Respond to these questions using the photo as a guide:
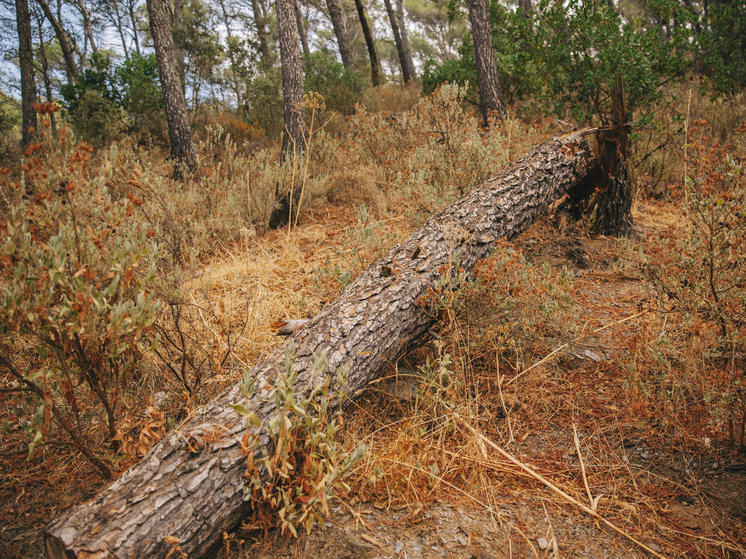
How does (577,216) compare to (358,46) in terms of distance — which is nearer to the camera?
(577,216)

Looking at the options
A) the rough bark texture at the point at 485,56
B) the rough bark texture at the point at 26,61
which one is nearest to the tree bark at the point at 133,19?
the rough bark texture at the point at 26,61

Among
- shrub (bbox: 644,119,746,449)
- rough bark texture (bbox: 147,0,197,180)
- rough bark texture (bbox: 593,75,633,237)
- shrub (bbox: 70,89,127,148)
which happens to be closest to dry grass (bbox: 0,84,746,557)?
shrub (bbox: 644,119,746,449)

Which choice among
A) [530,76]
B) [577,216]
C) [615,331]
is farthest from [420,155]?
[530,76]

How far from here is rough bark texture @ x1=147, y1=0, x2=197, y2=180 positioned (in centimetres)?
621

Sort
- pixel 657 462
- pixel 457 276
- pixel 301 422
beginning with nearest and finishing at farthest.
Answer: pixel 301 422 → pixel 657 462 → pixel 457 276

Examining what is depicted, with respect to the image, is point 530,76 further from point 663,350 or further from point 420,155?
point 663,350

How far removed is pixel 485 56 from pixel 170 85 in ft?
17.1

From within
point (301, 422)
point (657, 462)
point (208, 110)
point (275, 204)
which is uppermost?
point (208, 110)

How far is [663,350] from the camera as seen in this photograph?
83.8 inches

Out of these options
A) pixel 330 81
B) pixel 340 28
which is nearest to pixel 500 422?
pixel 330 81

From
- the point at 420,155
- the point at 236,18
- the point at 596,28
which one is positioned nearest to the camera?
the point at 420,155

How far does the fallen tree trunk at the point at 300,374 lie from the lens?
50.2 inches

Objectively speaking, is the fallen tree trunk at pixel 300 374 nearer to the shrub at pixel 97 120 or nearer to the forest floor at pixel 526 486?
the forest floor at pixel 526 486

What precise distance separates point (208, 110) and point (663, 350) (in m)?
12.1
